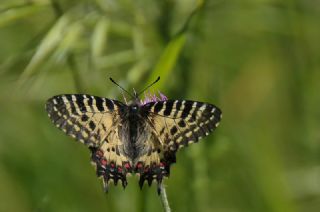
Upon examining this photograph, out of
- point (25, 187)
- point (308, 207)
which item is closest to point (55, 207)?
point (25, 187)

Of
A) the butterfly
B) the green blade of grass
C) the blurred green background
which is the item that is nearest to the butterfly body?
the butterfly

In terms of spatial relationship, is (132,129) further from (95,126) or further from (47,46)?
(47,46)

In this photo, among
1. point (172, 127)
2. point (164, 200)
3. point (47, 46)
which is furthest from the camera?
point (47, 46)

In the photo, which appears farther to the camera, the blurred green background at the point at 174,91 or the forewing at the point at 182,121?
the blurred green background at the point at 174,91

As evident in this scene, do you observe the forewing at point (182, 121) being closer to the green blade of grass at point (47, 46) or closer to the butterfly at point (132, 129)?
the butterfly at point (132, 129)

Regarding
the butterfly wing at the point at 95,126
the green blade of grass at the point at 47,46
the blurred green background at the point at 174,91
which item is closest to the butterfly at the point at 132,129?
the butterfly wing at the point at 95,126

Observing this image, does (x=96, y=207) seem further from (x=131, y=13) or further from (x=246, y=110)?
(x=246, y=110)

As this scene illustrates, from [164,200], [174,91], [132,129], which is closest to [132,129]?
[132,129]
